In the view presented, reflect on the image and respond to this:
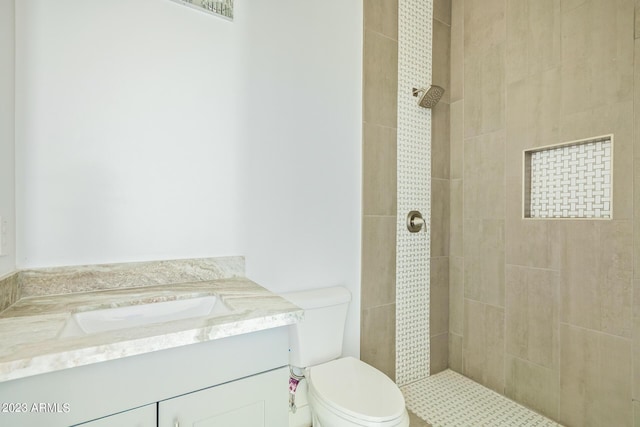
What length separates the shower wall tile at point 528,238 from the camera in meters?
1.67

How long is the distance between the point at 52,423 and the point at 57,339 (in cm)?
17

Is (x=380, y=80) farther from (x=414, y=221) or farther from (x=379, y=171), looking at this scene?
(x=414, y=221)

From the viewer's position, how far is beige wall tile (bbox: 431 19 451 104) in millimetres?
2129

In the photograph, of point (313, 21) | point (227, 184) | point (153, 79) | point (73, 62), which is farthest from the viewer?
point (313, 21)

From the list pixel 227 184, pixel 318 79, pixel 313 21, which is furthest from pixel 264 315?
pixel 313 21

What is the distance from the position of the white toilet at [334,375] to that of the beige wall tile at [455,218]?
3.36 feet

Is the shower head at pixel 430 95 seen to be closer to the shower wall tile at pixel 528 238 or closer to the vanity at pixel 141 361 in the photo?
the shower wall tile at pixel 528 238

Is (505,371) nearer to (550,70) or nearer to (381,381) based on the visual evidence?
(381,381)

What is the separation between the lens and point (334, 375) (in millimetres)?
1385

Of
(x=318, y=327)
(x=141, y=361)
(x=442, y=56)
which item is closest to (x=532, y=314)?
(x=318, y=327)

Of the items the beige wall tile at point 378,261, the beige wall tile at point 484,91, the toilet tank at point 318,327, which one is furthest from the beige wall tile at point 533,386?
the beige wall tile at point 484,91

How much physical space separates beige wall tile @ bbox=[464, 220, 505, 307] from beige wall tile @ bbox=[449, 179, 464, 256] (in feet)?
0.16

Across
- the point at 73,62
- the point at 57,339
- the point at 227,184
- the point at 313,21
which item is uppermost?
the point at 313,21

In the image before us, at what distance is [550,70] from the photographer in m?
1.69
